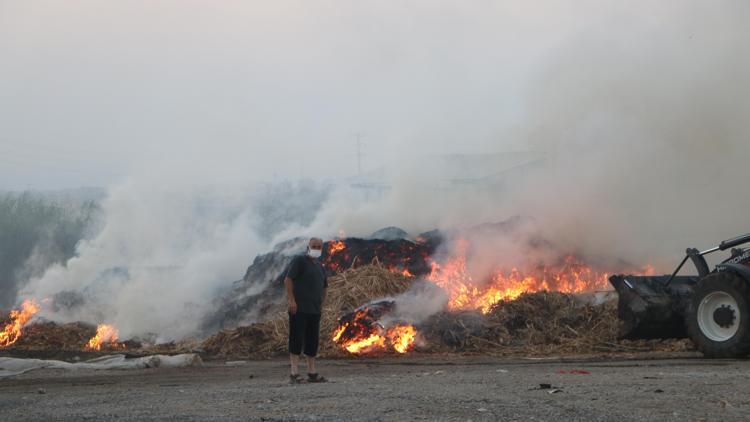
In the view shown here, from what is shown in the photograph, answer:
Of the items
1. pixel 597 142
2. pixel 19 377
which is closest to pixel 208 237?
pixel 597 142

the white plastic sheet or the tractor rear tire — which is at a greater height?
the tractor rear tire

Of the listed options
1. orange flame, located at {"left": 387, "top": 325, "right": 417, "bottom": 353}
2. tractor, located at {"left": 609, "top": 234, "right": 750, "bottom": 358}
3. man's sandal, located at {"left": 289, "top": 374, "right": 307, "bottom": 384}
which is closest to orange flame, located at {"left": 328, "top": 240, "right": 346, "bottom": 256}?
orange flame, located at {"left": 387, "top": 325, "right": 417, "bottom": 353}

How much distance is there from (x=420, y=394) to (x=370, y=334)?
6662 mm

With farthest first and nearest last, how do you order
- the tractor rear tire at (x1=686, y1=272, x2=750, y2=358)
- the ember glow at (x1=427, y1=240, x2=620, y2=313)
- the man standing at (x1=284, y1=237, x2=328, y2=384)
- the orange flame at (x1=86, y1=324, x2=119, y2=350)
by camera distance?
the orange flame at (x1=86, y1=324, x2=119, y2=350) < the ember glow at (x1=427, y1=240, x2=620, y2=313) < the tractor rear tire at (x1=686, y1=272, x2=750, y2=358) < the man standing at (x1=284, y1=237, x2=328, y2=384)

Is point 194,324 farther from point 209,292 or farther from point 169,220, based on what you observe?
point 169,220

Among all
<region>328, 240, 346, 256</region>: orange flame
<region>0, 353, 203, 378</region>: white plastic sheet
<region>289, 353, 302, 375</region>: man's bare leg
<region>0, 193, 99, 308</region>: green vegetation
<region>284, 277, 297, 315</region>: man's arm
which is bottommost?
<region>0, 353, 203, 378</region>: white plastic sheet

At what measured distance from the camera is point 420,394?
6.57m

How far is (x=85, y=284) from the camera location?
21516 millimetres

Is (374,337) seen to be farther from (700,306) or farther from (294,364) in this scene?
(700,306)

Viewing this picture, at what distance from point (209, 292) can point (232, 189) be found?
13.7 m

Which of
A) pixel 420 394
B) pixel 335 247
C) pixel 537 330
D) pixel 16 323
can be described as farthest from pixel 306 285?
pixel 16 323

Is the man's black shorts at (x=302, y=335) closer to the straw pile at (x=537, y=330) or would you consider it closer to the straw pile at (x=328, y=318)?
the straw pile at (x=328, y=318)

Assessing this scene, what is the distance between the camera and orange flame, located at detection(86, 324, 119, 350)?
16.1 m

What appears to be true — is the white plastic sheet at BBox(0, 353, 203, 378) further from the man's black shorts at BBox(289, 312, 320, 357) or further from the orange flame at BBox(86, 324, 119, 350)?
the orange flame at BBox(86, 324, 119, 350)
